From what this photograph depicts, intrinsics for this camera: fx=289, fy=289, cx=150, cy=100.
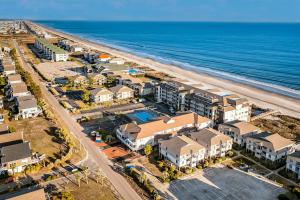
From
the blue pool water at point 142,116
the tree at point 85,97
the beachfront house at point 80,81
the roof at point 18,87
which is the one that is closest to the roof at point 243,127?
the blue pool water at point 142,116

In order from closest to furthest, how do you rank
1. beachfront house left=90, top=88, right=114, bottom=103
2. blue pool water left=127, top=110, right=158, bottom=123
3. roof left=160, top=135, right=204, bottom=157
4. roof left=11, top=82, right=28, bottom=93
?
roof left=160, top=135, right=204, bottom=157, blue pool water left=127, top=110, right=158, bottom=123, roof left=11, top=82, right=28, bottom=93, beachfront house left=90, top=88, right=114, bottom=103

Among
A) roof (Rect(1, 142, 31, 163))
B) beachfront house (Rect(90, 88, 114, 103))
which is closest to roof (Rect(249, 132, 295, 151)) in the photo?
roof (Rect(1, 142, 31, 163))

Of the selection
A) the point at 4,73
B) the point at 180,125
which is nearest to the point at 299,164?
the point at 180,125

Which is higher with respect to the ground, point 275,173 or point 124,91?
point 124,91

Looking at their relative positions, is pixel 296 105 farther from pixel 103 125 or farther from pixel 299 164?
pixel 103 125

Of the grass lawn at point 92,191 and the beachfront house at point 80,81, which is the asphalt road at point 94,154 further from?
the beachfront house at point 80,81

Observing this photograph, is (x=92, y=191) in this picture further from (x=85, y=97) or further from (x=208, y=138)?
(x=85, y=97)

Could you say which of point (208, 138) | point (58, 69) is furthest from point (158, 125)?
point (58, 69)

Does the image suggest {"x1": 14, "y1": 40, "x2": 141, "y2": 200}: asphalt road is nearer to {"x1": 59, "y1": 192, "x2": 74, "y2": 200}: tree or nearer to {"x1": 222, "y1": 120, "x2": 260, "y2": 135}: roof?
{"x1": 59, "y1": 192, "x2": 74, "y2": 200}: tree
